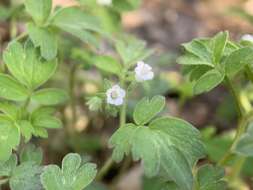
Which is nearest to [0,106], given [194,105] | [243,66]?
[243,66]

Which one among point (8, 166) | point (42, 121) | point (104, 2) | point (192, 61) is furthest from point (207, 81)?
point (104, 2)

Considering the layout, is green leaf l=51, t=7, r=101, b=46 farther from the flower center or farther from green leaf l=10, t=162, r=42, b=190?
green leaf l=10, t=162, r=42, b=190

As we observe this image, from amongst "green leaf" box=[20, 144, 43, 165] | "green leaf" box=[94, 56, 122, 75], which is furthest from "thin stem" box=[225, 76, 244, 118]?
"green leaf" box=[20, 144, 43, 165]

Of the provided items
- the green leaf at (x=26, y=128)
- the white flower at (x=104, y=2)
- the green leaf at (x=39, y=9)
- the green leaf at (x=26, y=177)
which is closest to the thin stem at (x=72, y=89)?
the white flower at (x=104, y=2)

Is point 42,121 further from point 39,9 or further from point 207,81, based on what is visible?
point 207,81

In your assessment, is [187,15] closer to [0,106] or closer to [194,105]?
[194,105]

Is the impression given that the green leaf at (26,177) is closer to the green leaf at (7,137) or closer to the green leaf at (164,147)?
the green leaf at (7,137)
